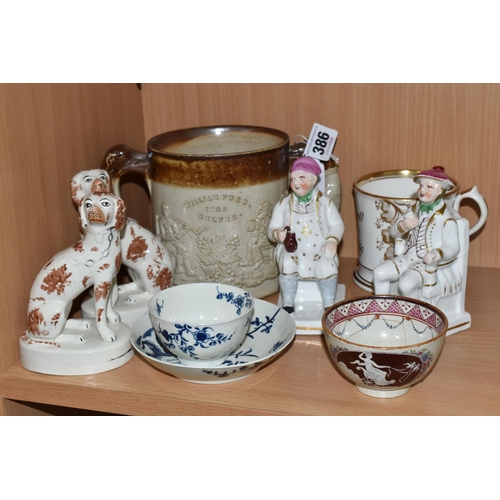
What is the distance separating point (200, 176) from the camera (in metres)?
1.09

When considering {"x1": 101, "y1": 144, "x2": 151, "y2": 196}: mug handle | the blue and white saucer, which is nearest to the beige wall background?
{"x1": 101, "y1": 144, "x2": 151, "y2": 196}: mug handle

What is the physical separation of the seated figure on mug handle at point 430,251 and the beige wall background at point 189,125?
20 centimetres

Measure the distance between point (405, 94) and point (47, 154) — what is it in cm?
54

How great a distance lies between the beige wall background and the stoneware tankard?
93mm

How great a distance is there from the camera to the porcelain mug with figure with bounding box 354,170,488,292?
1122mm

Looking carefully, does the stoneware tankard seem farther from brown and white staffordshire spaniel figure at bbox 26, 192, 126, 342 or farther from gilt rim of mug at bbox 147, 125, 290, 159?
brown and white staffordshire spaniel figure at bbox 26, 192, 126, 342

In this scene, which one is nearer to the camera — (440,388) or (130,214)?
(440,388)

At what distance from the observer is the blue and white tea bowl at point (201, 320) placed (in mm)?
957

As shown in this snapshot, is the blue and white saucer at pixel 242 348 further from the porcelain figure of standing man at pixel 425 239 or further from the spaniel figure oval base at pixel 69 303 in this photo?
the porcelain figure of standing man at pixel 425 239

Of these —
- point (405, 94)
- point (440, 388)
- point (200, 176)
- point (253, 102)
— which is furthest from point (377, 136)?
point (440, 388)

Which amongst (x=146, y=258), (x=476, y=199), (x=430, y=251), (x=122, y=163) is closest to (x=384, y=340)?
(x=430, y=251)

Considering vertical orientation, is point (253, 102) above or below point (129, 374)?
above

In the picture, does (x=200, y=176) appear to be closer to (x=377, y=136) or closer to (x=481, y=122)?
(x=377, y=136)

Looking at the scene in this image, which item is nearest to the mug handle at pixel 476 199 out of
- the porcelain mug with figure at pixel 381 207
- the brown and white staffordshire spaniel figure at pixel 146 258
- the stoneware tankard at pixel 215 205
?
the porcelain mug with figure at pixel 381 207
